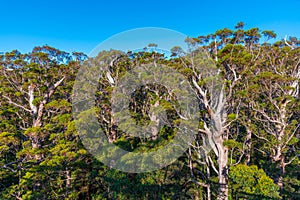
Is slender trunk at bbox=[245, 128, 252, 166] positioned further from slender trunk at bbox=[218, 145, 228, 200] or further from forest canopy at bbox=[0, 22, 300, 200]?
slender trunk at bbox=[218, 145, 228, 200]

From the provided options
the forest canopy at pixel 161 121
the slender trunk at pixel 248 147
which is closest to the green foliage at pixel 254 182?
the forest canopy at pixel 161 121

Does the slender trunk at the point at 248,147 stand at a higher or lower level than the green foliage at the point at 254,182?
higher

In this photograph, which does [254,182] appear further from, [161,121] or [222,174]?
[161,121]

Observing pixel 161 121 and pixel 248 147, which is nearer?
pixel 161 121

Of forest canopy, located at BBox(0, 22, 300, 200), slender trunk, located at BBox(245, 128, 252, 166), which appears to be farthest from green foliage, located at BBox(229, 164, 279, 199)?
slender trunk, located at BBox(245, 128, 252, 166)

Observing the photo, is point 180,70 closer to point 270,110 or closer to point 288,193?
point 270,110

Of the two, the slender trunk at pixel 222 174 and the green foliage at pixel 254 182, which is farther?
the slender trunk at pixel 222 174

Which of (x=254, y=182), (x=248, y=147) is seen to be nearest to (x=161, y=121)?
(x=254, y=182)

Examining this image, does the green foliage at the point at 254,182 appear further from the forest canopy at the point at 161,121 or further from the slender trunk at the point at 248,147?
the slender trunk at the point at 248,147

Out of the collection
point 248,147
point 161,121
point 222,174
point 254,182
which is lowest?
point 254,182

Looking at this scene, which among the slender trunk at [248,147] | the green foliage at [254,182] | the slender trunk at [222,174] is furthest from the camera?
the slender trunk at [248,147]

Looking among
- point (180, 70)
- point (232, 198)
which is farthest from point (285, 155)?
point (180, 70)
